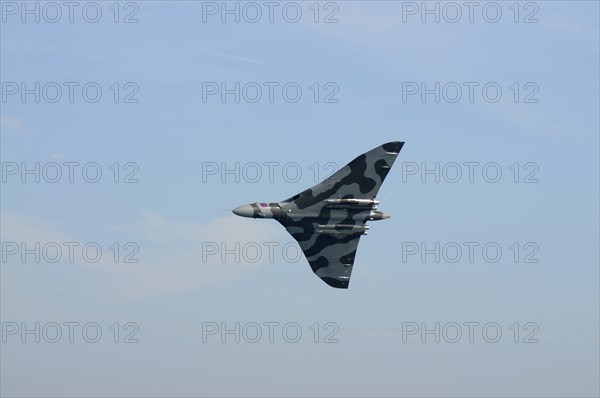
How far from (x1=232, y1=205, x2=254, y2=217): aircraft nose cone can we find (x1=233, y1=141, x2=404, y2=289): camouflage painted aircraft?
92 millimetres

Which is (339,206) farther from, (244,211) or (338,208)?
(244,211)

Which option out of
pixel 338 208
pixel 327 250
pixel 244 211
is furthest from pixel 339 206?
pixel 244 211

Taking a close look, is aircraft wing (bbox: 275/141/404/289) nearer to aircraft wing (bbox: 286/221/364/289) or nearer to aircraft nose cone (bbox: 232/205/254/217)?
aircraft wing (bbox: 286/221/364/289)

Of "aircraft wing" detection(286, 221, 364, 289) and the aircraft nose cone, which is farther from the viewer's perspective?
"aircraft wing" detection(286, 221, 364, 289)

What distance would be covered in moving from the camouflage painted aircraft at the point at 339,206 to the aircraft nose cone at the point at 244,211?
0.30 ft

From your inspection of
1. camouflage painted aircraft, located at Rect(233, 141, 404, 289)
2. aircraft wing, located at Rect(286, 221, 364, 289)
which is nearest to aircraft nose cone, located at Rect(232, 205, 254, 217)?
camouflage painted aircraft, located at Rect(233, 141, 404, 289)

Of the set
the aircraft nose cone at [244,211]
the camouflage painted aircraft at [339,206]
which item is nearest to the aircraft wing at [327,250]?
the camouflage painted aircraft at [339,206]

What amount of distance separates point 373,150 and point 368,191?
143 inches

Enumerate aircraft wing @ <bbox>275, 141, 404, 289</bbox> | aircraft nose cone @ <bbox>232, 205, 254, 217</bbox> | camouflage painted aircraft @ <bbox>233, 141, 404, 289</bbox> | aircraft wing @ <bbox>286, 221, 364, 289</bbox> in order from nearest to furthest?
aircraft nose cone @ <bbox>232, 205, 254, 217</bbox>
camouflage painted aircraft @ <bbox>233, 141, 404, 289</bbox>
aircraft wing @ <bbox>275, 141, 404, 289</bbox>
aircraft wing @ <bbox>286, 221, 364, 289</bbox>

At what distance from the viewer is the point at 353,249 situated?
105m

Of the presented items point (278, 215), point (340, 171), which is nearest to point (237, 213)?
point (278, 215)

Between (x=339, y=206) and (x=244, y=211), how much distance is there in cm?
845

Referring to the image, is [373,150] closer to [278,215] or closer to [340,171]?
[340,171]

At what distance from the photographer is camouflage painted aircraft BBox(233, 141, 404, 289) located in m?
101
